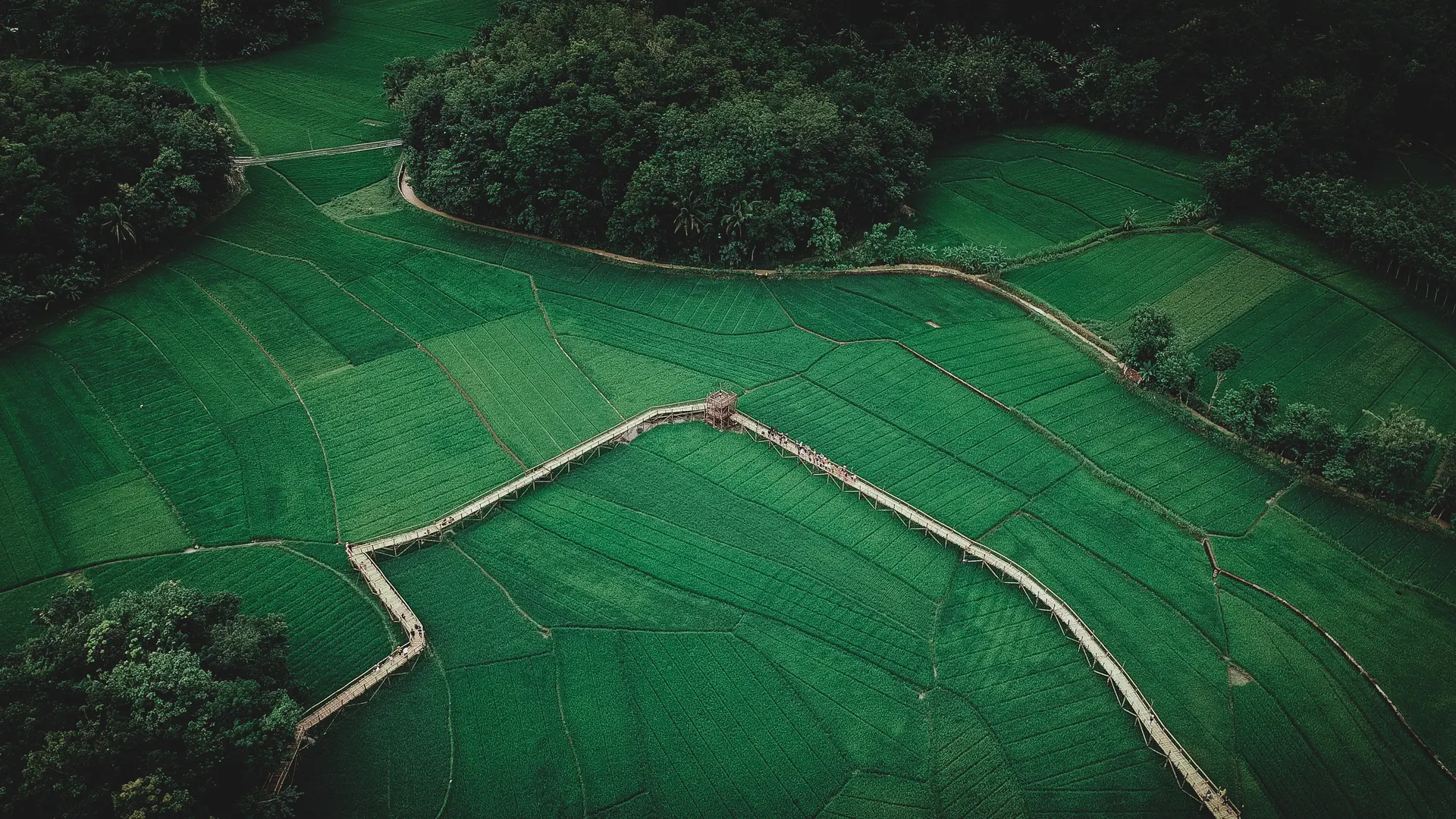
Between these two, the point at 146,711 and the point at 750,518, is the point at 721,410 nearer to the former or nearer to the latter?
the point at 750,518

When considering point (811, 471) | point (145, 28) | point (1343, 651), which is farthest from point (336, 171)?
point (1343, 651)

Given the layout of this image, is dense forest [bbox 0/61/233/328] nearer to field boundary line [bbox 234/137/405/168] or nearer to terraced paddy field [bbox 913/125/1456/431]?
field boundary line [bbox 234/137/405/168]

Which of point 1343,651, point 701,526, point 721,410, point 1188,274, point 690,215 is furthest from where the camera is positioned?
point 1188,274

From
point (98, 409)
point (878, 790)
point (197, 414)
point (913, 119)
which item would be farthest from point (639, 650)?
point (913, 119)

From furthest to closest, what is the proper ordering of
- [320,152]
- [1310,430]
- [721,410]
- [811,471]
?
[320,152]
[721,410]
[811,471]
[1310,430]

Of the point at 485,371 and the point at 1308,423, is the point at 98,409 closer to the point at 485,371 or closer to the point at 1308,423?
the point at 485,371

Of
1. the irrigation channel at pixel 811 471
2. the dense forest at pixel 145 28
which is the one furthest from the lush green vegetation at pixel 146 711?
the dense forest at pixel 145 28

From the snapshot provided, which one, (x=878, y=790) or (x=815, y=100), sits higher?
(x=815, y=100)

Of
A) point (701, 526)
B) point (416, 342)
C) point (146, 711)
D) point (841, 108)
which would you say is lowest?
point (701, 526)
